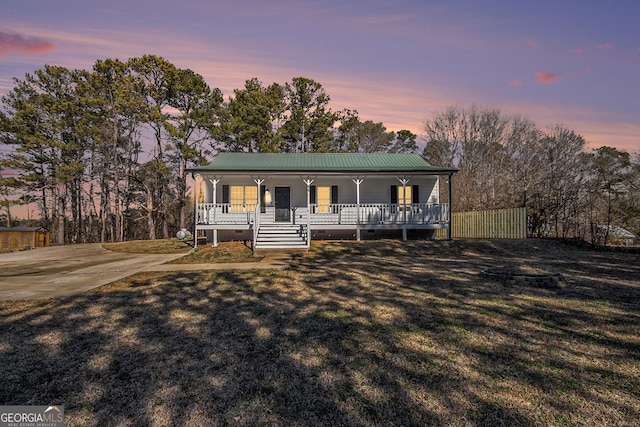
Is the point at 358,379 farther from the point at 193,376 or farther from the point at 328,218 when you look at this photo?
the point at 328,218

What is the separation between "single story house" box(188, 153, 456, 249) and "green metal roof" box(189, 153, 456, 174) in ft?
0.18

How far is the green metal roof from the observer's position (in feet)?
57.0

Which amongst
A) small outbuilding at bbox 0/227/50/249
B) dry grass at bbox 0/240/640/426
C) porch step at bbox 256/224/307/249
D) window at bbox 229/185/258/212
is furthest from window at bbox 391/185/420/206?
small outbuilding at bbox 0/227/50/249

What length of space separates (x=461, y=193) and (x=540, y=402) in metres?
29.7

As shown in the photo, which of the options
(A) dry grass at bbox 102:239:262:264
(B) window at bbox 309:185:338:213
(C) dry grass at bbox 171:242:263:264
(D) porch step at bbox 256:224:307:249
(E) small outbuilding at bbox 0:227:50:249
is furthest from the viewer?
(E) small outbuilding at bbox 0:227:50:249

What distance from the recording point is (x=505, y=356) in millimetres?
3885

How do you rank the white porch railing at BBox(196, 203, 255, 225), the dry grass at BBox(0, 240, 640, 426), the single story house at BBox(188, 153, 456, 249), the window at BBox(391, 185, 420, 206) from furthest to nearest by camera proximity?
the window at BBox(391, 185, 420, 206) < the single story house at BBox(188, 153, 456, 249) < the white porch railing at BBox(196, 203, 255, 225) < the dry grass at BBox(0, 240, 640, 426)

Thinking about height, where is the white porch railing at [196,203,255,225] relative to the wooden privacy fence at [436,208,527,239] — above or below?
above

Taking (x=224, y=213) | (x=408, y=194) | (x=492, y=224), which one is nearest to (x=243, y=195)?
(x=224, y=213)

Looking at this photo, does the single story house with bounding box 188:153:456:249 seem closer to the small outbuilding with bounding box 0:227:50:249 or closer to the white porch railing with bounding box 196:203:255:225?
the white porch railing with bounding box 196:203:255:225

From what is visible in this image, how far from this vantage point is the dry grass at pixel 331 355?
112 inches

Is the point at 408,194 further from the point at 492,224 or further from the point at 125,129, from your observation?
the point at 125,129

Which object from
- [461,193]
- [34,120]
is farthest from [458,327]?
[34,120]

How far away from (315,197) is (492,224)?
1083cm
